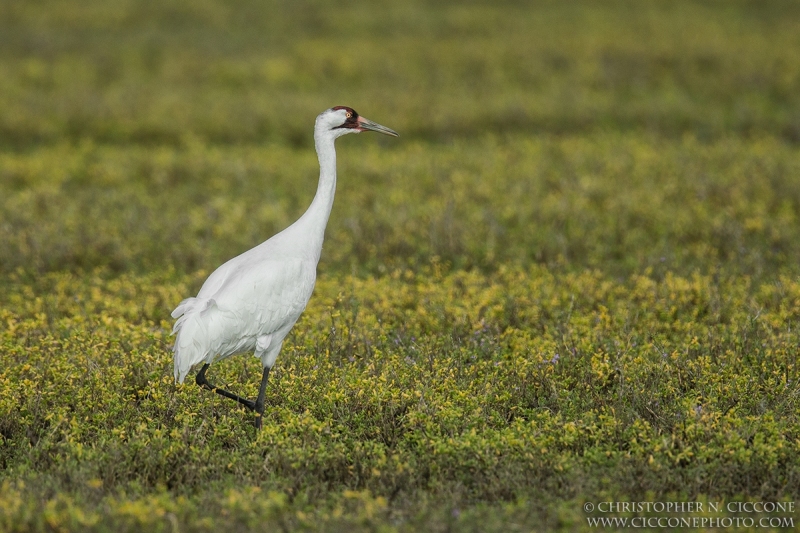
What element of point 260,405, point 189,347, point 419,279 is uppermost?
point 189,347

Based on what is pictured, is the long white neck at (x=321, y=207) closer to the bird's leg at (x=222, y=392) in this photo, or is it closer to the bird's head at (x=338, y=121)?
the bird's head at (x=338, y=121)

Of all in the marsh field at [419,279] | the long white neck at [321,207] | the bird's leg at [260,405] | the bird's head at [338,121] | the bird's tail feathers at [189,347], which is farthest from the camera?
the bird's head at [338,121]

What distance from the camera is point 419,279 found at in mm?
7840

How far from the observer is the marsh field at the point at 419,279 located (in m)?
4.65

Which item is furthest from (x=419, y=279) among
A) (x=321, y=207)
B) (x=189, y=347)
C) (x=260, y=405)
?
(x=189, y=347)

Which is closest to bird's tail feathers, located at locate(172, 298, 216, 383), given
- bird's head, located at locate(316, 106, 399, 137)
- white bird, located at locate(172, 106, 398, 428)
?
white bird, located at locate(172, 106, 398, 428)

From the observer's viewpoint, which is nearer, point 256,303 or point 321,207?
point 256,303

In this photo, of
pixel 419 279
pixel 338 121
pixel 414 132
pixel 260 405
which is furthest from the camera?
pixel 414 132

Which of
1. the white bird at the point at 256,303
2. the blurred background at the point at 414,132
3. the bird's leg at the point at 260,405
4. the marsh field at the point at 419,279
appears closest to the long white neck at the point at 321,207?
the white bird at the point at 256,303

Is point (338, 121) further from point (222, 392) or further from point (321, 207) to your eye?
point (222, 392)

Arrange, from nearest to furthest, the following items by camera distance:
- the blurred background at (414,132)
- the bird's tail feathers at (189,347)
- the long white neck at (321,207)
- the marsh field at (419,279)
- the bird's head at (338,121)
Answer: the marsh field at (419,279)
the bird's tail feathers at (189,347)
the long white neck at (321,207)
the bird's head at (338,121)
the blurred background at (414,132)

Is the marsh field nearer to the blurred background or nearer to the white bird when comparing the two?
the blurred background

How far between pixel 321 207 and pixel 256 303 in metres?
0.83

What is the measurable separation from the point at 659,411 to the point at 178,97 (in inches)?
464
